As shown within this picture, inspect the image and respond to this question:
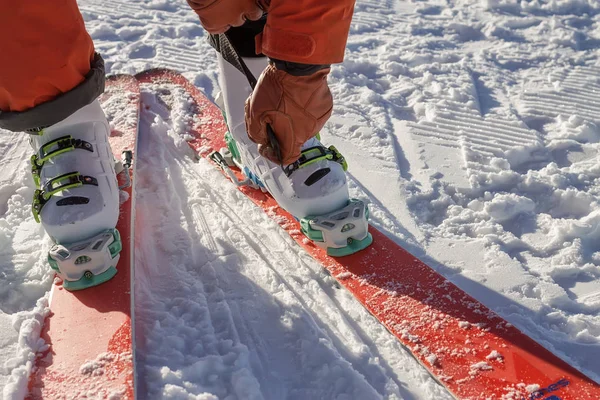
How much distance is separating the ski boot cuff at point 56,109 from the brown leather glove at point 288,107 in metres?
0.54

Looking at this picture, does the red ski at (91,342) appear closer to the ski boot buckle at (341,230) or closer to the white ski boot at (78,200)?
the white ski boot at (78,200)

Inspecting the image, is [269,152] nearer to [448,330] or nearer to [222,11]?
[222,11]

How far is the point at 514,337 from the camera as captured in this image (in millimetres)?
1494

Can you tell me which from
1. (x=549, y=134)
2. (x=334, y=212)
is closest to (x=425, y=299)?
(x=334, y=212)

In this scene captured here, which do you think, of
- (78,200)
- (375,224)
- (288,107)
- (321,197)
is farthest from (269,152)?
(375,224)

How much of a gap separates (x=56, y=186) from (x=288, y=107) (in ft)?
2.55

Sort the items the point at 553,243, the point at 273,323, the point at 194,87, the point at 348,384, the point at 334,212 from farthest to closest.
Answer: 1. the point at 194,87
2. the point at 553,243
3. the point at 334,212
4. the point at 273,323
5. the point at 348,384

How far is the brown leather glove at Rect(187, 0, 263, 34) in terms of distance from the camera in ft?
4.69

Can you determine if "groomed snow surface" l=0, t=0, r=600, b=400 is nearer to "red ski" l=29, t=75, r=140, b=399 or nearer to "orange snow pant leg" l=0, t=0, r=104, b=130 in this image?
"red ski" l=29, t=75, r=140, b=399

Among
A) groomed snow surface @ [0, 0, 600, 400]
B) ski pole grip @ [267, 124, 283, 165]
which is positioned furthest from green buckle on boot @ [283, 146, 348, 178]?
ski pole grip @ [267, 124, 283, 165]

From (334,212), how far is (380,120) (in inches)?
39.9

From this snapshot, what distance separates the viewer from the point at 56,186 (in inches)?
65.6

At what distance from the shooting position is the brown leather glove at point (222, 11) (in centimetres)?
143

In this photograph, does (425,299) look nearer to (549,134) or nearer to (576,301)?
(576,301)
